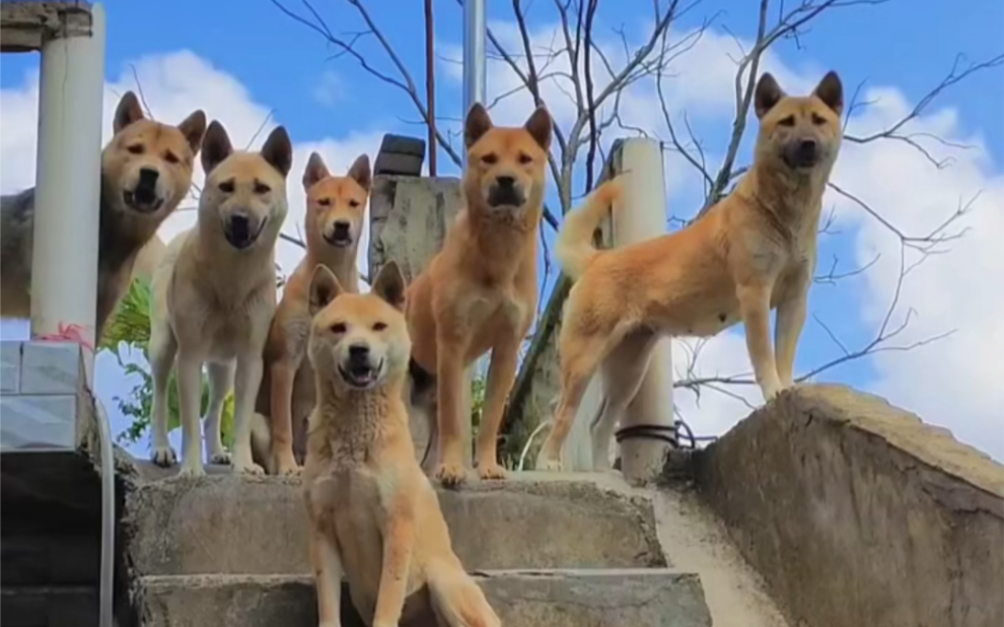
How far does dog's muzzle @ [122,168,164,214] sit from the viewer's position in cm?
503

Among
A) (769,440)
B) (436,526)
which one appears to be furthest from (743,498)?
(436,526)

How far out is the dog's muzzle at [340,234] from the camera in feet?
18.5

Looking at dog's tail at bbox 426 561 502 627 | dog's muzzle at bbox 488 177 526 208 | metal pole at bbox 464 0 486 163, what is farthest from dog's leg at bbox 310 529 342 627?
metal pole at bbox 464 0 486 163

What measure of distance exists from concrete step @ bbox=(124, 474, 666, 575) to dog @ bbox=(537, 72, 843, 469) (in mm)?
1144

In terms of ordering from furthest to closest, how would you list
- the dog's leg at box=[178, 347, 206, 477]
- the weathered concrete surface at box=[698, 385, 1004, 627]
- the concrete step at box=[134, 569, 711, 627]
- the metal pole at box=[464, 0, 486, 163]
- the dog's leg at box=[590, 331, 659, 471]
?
the metal pole at box=[464, 0, 486, 163] → the dog's leg at box=[590, 331, 659, 471] → the dog's leg at box=[178, 347, 206, 477] → the concrete step at box=[134, 569, 711, 627] → the weathered concrete surface at box=[698, 385, 1004, 627]

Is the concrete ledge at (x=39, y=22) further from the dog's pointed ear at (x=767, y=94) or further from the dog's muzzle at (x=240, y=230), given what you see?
the dog's pointed ear at (x=767, y=94)

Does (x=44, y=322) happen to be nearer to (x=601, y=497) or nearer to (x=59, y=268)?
(x=59, y=268)

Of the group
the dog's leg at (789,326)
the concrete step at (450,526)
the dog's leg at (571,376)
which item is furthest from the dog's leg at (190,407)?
the dog's leg at (789,326)

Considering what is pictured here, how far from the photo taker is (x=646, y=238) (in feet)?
22.8

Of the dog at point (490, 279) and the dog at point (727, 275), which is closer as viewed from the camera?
the dog at point (490, 279)

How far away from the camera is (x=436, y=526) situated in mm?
4172

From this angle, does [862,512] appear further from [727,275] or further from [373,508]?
[727,275]

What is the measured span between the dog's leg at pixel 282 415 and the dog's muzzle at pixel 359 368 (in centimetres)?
109

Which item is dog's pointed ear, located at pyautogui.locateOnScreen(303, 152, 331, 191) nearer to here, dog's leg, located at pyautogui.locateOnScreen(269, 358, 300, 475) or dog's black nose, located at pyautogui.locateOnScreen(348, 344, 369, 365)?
dog's leg, located at pyautogui.locateOnScreen(269, 358, 300, 475)
